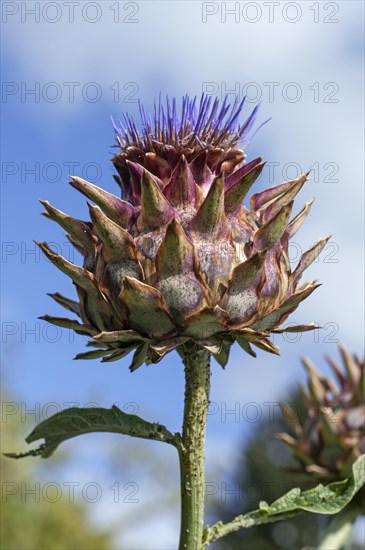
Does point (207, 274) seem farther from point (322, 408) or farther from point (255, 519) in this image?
point (322, 408)

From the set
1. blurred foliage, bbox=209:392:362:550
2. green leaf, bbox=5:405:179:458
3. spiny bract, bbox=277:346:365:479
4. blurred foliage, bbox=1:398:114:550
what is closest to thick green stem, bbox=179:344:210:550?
green leaf, bbox=5:405:179:458

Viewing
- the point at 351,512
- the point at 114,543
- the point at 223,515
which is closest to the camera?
the point at 351,512

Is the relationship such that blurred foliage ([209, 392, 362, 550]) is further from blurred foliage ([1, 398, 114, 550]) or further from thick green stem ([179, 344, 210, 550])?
thick green stem ([179, 344, 210, 550])

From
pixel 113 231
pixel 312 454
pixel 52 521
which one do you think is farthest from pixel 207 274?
pixel 52 521

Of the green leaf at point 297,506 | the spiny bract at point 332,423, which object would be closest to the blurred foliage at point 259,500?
the spiny bract at point 332,423

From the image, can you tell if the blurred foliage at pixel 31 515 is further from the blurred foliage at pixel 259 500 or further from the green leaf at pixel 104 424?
the green leaf at pixel 104 424
